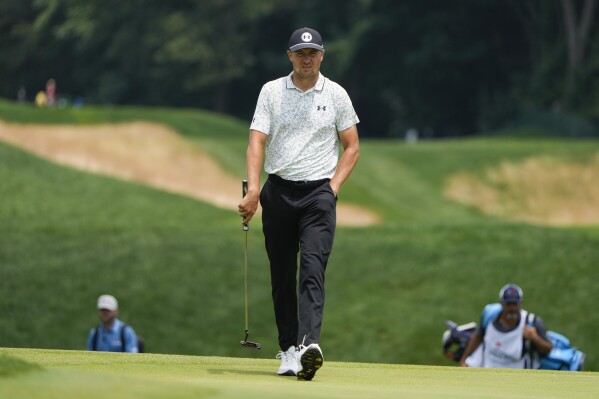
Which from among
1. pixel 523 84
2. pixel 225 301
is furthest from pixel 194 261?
pixel 523 84

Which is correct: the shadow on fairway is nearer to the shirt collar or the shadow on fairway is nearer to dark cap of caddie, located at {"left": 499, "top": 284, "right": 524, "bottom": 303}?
the shirt collar

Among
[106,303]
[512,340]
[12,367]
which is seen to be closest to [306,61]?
[12,367]

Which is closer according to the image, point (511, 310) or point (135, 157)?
point (511, 310)

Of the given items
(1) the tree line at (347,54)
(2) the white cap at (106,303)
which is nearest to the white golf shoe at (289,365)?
(2) the white cap at (106,303)

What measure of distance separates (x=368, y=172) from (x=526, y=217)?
553 cm

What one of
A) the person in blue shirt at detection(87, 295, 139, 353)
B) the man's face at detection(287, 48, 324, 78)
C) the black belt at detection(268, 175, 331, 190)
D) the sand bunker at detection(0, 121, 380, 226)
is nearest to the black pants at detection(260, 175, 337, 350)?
the black belt at detection(268, 175, 331, 190)

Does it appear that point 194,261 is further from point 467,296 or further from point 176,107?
point 176,107

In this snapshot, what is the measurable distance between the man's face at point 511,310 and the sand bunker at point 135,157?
90.8 ft

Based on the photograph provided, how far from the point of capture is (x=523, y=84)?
70.6m

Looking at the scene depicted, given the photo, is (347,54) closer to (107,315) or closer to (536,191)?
(536,191)

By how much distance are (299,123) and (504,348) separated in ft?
17.8

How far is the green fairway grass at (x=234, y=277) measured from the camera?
2550cm

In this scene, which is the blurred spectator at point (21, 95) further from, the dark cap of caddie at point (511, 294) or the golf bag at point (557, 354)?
the dark cap of caddie at point (511, 294)

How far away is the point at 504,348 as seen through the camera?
15156 millimetres
